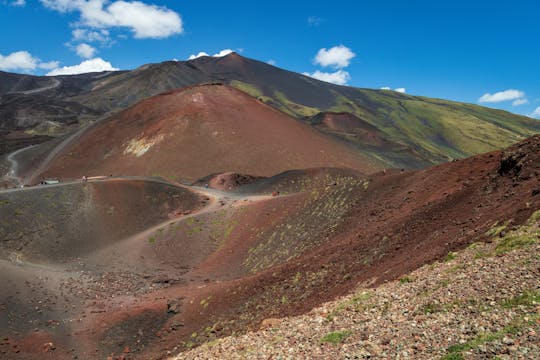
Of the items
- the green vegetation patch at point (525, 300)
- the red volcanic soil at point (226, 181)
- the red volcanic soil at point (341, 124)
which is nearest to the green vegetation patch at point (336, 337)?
the green vegetation patch at point (525, 300)

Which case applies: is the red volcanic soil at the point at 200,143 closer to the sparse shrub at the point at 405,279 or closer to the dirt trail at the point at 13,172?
the dirt trail at the point at 13,172

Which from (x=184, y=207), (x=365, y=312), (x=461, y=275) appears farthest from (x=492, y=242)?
(x=184, y=207)

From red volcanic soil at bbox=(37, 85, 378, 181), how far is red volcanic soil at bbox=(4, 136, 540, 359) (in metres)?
29.8

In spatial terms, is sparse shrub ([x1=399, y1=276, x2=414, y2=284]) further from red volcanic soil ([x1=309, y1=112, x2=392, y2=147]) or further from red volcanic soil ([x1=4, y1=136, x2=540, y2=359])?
red volcanic soil ([x1=309, y1=112, x2=392, y2=147])

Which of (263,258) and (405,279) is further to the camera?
(263,258)

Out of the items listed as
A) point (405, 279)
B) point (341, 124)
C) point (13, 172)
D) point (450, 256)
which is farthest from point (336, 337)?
point (341, 124)

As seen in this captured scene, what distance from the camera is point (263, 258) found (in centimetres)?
2973

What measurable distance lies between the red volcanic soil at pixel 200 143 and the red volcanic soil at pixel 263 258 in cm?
2979

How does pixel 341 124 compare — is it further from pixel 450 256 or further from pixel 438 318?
pixel 438 318

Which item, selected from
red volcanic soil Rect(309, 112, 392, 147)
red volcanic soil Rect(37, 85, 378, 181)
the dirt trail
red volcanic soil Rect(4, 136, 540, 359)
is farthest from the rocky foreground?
red volcanic soil Rect(309, 112, 392, 147)

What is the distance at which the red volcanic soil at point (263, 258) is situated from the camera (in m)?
17.3

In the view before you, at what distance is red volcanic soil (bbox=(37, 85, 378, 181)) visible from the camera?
220ft

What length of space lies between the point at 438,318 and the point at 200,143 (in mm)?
64891

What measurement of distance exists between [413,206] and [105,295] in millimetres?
19560
